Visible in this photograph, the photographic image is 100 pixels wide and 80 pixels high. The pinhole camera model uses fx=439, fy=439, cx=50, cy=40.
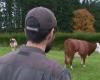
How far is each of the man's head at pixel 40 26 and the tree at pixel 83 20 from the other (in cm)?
8205

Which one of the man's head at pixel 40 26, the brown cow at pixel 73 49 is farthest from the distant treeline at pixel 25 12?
the man's head at pixel 40 26

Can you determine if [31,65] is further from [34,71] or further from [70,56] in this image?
[70,56]

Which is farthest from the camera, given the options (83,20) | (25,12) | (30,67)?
(83,20)

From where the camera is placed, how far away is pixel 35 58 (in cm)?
340

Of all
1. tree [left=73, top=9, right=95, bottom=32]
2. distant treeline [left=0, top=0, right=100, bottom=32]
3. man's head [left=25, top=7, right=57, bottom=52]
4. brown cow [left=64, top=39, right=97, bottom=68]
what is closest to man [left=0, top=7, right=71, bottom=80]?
man's head [left=25, top=7, right=57, bottom=52]

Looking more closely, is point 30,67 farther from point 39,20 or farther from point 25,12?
point 25,12

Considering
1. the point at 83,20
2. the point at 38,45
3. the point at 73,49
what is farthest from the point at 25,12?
the point at 38,45

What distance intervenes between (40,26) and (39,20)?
0.05m

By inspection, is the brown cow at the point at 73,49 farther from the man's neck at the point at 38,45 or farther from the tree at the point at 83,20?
the tree at the point at 83,20

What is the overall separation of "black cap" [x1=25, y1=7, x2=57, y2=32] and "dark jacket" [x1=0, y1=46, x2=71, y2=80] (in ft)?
0.57

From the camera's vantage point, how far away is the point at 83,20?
90500mm

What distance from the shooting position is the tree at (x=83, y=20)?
86750 mm

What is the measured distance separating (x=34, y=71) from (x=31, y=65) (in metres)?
0.05

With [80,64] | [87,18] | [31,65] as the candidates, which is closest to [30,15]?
[31,65]
